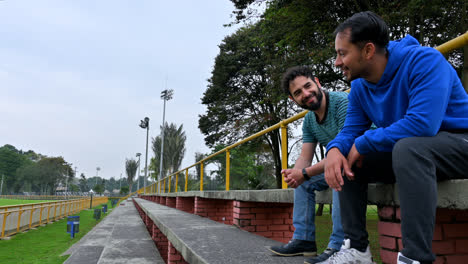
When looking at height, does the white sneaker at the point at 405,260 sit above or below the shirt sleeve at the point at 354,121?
below

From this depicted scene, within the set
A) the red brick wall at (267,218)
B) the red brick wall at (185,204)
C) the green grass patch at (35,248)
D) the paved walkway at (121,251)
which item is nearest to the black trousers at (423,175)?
the red brick wall at (267,218)

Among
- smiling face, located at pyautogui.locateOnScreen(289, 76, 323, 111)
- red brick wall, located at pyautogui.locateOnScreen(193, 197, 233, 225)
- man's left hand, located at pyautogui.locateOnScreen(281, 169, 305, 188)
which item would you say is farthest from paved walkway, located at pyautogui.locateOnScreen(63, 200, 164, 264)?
smiling face, located at pyautogui.locateOnScreen(289, 76, 323, 111)

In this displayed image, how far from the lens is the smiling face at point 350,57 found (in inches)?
52.7

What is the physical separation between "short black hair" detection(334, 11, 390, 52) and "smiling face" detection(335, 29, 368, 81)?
2 cm

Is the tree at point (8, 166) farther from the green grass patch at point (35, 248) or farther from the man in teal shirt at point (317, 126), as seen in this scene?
the man in teal shirt at point (317, 126)

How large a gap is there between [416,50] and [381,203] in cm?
72

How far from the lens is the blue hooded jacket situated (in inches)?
43.9

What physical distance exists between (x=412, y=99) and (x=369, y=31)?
1.20 ft

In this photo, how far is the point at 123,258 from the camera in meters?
4.33

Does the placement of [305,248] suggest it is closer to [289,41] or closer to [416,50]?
[416,50]

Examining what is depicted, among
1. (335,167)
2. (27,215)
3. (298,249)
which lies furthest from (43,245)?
(335,167)

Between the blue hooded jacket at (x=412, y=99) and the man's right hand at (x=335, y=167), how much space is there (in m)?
0.05

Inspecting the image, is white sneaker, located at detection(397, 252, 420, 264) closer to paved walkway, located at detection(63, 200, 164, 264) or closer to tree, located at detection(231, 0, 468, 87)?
paved walkway, located at detection(63, 200, 164, 264)

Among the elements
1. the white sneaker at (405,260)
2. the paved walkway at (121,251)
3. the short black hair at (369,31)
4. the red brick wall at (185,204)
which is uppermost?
the short black hair at (369,31)
